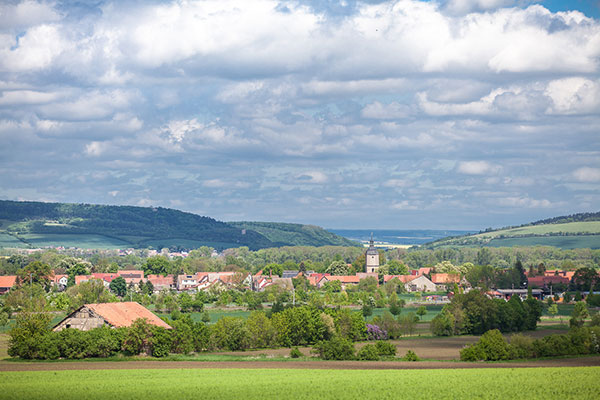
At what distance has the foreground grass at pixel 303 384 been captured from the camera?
4838cm

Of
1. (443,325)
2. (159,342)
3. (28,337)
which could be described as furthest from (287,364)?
(443,325)

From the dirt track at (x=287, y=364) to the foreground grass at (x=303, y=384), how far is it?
4100mm

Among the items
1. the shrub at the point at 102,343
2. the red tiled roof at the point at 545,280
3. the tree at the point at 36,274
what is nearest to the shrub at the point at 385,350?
the shrub at the point at 102,343

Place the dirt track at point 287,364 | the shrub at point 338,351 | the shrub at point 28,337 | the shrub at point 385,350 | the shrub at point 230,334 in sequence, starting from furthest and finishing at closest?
1. the shrub at point 230,334
2. the shrub at point 385,350
3. the shrub at point 338,351
4. the shrub at point 28,337
5. the dirt track at point 287,364

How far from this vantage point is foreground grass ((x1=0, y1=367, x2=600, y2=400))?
48375mm

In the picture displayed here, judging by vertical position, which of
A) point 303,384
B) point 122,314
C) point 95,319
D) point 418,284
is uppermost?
point 418,284

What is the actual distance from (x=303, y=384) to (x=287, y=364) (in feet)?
47.7

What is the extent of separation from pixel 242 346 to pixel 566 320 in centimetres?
5662

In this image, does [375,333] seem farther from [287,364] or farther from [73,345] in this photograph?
[73,345]

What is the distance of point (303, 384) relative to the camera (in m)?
52.9

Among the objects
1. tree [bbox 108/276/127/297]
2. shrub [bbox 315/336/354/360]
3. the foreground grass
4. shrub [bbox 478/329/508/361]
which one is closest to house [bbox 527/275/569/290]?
tree [bbox 108/276/127/297]

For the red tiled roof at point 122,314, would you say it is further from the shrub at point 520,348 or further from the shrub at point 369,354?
the shrub at point 520,348

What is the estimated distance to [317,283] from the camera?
199 meters

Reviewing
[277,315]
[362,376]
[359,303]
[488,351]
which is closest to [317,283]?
[359,303]
